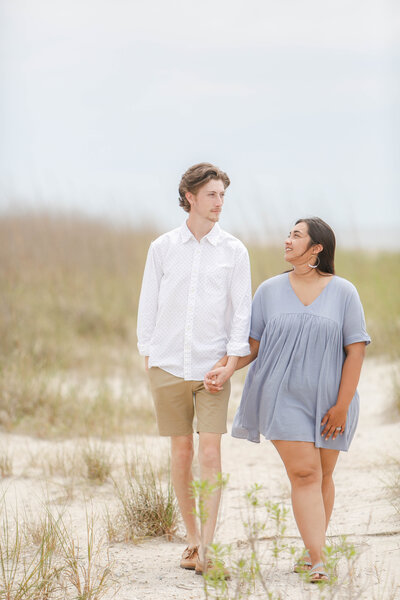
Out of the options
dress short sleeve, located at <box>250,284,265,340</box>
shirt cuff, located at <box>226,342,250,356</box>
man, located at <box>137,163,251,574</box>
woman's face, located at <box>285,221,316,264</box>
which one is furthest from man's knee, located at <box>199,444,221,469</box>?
woman's face, located at <box>285,221,316,264</box>

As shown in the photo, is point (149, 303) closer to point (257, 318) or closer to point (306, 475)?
point (257, 318)

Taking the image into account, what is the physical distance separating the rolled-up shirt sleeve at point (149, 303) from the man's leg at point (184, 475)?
422 millimetres

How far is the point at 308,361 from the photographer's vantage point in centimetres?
310

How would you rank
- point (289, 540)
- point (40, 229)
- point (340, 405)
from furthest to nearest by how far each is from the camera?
point (40, 229) < point (289, 540) < point (340, 405)

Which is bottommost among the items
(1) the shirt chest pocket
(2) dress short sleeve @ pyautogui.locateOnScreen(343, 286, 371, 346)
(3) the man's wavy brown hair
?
(2) dress short sleeve @ pyautogui.locateOnScreen(343, 286, 371, 346)

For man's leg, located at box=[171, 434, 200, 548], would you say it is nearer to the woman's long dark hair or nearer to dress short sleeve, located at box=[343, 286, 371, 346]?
dress short sleeve, located at box=[343, 286, 371, 346]

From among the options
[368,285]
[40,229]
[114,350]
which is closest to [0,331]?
[114,350]

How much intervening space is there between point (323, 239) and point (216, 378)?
73 centimetres

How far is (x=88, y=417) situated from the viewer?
643 centimetres

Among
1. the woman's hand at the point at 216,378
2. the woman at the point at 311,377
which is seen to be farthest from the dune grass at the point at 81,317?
the woman at the point at 311,377

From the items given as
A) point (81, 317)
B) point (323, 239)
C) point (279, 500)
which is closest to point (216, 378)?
point (323, 239)

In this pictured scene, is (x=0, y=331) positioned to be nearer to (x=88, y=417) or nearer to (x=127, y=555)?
(x=88, y=417)

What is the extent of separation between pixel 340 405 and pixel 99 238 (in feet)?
32.2

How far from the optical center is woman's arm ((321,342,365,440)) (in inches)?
121
